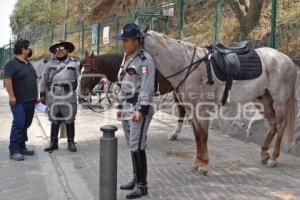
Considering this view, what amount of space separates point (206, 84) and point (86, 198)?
2336 millimetres

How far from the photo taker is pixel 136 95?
18.6ft

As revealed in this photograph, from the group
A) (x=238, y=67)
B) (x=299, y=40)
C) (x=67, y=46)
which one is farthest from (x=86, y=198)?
(x=299, y=40)

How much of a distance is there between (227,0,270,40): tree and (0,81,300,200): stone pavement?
8.46ft

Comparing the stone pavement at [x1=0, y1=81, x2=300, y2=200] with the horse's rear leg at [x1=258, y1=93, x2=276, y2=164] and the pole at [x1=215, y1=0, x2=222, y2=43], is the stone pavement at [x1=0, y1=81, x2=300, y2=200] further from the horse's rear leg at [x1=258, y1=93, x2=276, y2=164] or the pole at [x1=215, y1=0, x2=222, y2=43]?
the pole at [x1=215, y1=0, x2=222, y2=43]

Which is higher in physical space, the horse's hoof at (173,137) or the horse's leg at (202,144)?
the horse's leg at (202,144)

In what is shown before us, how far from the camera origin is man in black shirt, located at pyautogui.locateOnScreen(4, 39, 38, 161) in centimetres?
800

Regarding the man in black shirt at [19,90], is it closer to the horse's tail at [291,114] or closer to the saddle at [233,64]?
the saddle at [233,64]

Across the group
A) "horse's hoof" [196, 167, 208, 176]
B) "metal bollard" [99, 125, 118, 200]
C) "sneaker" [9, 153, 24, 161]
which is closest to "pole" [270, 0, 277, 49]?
"horse's hoof" [196, 167, 208, 176]

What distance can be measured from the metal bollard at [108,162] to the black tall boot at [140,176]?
1.70 feet

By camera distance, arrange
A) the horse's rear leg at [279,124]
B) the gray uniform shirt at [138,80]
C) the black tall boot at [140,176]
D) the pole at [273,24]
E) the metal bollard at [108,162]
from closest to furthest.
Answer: the metal bollard at [108,162] → the gray uniform shirt at [138,80] → the black tall boot at [140,176] → the horse's rear leg at [279,124] → the pole at [273,24]

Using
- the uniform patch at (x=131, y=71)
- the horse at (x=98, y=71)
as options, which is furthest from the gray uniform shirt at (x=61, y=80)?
the uniform patch at (x=131, y=71)

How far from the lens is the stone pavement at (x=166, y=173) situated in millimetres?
6043

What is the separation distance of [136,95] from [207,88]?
162cm

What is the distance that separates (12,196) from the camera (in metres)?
6.03
